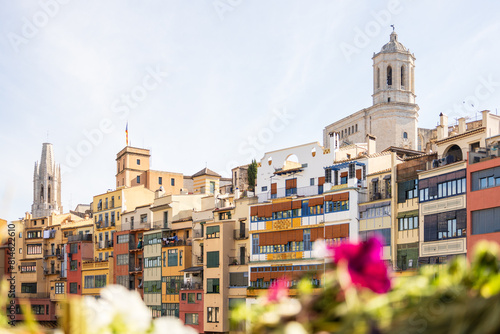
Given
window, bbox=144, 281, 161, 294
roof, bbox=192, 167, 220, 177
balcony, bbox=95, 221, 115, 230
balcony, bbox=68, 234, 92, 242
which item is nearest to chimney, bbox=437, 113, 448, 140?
window, bbox=144, 281, 161, 294

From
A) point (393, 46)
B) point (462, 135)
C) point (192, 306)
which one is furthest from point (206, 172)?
point (462, 135)

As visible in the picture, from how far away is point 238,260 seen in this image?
48.0 metres

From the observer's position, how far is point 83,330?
5.95 feet

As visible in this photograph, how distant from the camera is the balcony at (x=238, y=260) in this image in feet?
→ 155

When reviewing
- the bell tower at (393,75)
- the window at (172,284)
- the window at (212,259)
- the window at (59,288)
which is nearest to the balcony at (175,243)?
the window at (172,284)

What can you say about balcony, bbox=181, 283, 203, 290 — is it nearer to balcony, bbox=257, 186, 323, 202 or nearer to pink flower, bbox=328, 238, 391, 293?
balcony, bbox=257, 186, 323, 202

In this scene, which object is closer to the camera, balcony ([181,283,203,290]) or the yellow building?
balcony ([181,283,203,290])

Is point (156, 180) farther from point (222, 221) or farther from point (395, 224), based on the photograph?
point (395, 224)

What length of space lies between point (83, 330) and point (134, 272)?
57418 mm

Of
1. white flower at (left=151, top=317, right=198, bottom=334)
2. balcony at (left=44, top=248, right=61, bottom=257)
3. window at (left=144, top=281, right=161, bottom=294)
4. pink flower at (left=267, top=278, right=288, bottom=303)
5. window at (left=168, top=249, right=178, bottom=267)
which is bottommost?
window at (left=144, top=281, right=161, bottom=294)

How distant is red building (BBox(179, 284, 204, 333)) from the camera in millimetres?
48375

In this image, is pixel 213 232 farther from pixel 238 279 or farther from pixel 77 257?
pixel 77 257

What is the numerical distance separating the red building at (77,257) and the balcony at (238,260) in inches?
943

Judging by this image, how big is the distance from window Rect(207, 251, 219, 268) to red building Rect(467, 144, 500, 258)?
2098 centimetres
